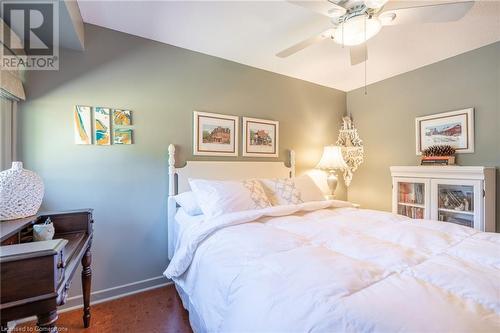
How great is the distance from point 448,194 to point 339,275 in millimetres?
2375

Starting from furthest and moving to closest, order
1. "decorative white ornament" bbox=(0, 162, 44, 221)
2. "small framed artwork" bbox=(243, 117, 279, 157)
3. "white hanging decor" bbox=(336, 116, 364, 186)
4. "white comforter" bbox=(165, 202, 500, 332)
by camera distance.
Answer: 1. "white hanging decor" bbox=(336, 116, 364, 186)
2. "small framed artwork" bbox=(243, 117, 279, 157)
3. "decorative white ornament" bbox=(0, 162, 44, 221)
4. "white comforter" bbox=(165, 202, 500, 332)

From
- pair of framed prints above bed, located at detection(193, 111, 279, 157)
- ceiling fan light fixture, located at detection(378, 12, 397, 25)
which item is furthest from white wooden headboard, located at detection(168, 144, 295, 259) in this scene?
ceiling fan light fixture, located at detection(378, 12, 397, 25)

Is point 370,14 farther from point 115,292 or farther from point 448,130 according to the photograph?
point 115,292

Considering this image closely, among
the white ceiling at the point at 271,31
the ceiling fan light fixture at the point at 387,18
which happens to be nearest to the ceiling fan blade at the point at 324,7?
the ceiling fan light fixture at the point at 387,18

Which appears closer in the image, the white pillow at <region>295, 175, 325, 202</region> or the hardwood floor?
the hardwood floor

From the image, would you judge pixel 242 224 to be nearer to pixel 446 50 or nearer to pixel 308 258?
pixel 308 258

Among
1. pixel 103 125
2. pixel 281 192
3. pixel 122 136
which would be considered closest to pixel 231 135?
pixel 281 192

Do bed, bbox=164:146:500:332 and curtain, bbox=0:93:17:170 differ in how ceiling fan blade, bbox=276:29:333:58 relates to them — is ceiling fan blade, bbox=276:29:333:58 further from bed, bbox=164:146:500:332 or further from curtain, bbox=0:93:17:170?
curtain, bbox=0:93:17:170

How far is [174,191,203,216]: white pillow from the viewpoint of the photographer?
81.7 inches

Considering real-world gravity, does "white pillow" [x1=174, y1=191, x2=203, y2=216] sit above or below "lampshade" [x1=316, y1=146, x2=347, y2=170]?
below

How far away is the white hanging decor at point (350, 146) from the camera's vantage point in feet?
11.7

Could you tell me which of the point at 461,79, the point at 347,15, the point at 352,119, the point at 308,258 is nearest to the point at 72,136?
the point at 308,258

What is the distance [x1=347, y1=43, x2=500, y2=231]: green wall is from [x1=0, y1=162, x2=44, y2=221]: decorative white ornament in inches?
144

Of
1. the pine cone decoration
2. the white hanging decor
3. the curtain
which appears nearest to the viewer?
the curtain
